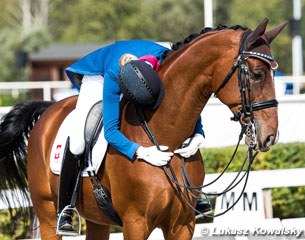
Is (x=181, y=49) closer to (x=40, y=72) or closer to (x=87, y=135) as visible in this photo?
(x=87, y=135)

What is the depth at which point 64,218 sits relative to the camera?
19.9ft

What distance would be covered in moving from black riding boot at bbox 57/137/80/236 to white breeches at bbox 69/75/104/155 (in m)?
0.13

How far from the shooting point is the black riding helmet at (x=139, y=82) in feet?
16.7

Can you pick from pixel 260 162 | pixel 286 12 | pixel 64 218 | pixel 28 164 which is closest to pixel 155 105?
pixel 64 218

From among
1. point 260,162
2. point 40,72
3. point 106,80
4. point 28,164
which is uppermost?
point 106,80

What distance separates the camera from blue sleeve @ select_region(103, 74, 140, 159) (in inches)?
207

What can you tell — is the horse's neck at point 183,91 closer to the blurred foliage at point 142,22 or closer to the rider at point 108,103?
the rider at point 108,103

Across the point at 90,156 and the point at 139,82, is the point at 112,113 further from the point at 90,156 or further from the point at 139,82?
the point at 90,156

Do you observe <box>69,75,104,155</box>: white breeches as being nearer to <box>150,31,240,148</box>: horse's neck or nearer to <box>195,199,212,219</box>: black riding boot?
<box>150,31,240,148</box>: horse's neck

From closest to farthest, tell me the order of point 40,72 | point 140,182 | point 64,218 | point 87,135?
point 140,182 < point 87,135 < point 64,218 < point 40,72

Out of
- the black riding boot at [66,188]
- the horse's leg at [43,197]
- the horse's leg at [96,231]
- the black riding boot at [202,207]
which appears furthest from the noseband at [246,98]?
the horse's leg at [43,197]

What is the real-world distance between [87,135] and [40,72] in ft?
147

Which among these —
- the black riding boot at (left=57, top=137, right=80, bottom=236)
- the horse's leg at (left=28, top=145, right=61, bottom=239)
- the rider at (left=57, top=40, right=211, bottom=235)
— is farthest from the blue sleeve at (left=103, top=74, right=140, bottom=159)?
the horse's leg at (left=28, top=145, right=61, bottom=239)

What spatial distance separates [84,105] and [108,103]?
1.58 ft
